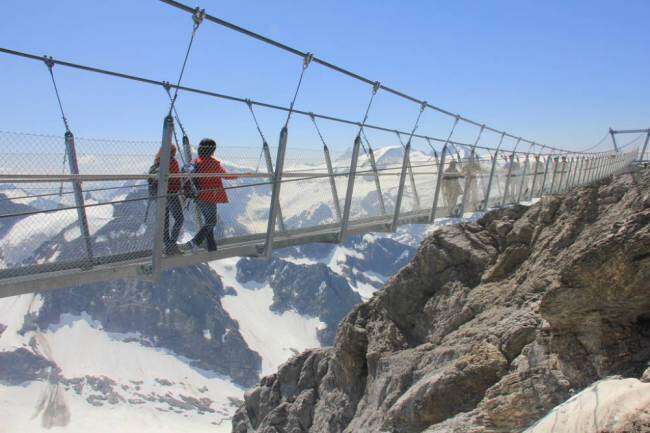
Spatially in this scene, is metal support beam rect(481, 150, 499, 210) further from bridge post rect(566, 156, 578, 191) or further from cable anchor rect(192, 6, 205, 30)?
cable anchor rect(192, 6, 205, 30)

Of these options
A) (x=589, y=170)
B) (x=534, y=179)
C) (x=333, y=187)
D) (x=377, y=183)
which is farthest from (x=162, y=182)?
(x=589, y=170)

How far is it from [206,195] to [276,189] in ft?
3.54

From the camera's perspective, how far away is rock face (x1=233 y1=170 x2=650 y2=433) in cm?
844

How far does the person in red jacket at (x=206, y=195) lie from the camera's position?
31.3 feet

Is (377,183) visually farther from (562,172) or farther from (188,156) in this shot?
(562,172)

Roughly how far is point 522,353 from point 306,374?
61.8 ft

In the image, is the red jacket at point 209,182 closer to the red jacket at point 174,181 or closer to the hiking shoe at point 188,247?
the red jacket at point 174,181

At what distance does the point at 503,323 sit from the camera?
39.0 ft

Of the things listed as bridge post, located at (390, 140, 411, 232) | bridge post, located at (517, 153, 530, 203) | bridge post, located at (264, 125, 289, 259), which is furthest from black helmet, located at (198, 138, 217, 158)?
bridge post, located at (517, 153, 530, 203)

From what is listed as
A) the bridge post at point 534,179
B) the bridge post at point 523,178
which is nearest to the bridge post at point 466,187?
the bridge post at point 523,178

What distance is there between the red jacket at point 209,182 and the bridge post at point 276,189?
2.62 feet

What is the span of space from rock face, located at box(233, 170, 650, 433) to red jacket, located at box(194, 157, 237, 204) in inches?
196

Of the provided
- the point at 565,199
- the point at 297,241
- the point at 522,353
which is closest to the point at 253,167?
the point at 297,241

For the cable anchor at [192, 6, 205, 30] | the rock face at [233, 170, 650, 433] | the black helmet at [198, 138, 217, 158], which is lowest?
the rock face at [233, 170, 650, 433]
